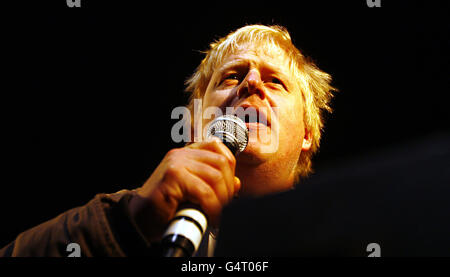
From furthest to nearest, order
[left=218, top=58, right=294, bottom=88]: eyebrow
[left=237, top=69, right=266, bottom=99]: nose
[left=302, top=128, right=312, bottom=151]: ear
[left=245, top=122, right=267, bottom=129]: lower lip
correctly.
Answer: [left=302, top=128, right=312, bottom=151]: ear → [left=218, top=58, right=294, bottom=88]: eyebrow → [left=237, top=69, right=266, bottom=99]: nose → [left=245, top=122, right=267, bottom=129]: lower lip

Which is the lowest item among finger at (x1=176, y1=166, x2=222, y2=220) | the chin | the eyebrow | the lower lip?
finger at (x1=176, y1=166, x2=222, y2=220)

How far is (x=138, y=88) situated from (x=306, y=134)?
3.56ft

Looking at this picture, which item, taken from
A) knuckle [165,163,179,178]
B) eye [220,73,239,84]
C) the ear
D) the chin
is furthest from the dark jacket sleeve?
the ear

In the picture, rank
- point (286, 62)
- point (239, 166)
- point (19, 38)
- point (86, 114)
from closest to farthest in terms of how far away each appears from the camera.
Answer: point (239, 166)
point (286, 62)
point (19, 38)
point (86, 114)

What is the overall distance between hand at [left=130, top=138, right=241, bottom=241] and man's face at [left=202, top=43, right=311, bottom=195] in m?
0.51

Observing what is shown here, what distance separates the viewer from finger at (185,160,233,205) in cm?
80

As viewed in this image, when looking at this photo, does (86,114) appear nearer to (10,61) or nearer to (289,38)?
(10,61)

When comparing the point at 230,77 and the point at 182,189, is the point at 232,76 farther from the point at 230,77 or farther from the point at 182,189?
the point at 182,189

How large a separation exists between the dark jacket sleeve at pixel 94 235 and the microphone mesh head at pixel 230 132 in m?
0.31

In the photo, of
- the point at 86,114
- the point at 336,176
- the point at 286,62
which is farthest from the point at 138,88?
the point at 336,176

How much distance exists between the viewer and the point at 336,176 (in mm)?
580

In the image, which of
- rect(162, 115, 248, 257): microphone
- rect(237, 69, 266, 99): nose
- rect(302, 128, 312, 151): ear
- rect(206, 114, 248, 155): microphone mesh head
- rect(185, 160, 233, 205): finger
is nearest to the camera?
rect(162, 115, 248, 257): microphone

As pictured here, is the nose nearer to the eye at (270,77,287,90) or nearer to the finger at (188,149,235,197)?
the eye at (270,77,287,90)

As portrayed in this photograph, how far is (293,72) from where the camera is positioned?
172 centimetres
